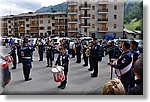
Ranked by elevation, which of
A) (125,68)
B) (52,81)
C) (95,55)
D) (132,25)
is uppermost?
(132,25)

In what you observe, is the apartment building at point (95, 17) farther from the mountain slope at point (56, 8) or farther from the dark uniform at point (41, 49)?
the dark uniform at point (41, 49)

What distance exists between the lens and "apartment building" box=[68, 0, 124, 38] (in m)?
2.08

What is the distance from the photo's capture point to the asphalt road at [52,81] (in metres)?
2.12

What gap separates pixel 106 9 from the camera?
6.85ft

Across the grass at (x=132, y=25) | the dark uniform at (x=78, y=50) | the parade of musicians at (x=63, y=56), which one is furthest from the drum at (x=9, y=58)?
the grass at (x=132, y=25)

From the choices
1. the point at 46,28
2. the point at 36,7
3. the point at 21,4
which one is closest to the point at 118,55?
the point at 46,28

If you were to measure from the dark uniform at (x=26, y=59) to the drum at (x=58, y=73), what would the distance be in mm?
251

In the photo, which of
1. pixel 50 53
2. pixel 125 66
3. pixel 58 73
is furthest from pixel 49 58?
pixel 125 66

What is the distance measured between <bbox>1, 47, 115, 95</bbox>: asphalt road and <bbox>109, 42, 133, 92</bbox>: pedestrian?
0.47 ft

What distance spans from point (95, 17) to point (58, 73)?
63 cm

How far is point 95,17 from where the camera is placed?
212cm

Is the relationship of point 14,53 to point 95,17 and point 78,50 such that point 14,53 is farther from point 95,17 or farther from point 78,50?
point 95,17

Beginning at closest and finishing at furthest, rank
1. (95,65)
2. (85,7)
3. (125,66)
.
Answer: (125,66), (85,7), (95,65)

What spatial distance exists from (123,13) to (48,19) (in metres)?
0.70
